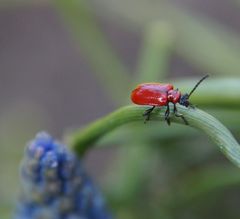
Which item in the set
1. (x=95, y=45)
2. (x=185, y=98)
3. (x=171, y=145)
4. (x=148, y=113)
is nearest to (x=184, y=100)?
(x=185, y=98)

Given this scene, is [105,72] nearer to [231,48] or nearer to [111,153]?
[231,48]

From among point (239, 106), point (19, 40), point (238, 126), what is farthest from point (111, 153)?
point (239, 106)

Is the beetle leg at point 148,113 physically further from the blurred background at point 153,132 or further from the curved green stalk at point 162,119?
the blurred background at point 153,132

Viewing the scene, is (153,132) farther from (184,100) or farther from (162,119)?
(162,119)

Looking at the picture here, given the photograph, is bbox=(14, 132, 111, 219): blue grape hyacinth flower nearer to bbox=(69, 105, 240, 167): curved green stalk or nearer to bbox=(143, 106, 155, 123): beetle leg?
bbox=(69, 105, 240, 167): curved green stalk

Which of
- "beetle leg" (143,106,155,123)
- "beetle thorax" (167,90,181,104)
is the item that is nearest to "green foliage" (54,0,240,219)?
"beetle thorax" (167,90,181,104)

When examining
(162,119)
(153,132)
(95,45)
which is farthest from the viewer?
(95,45)
